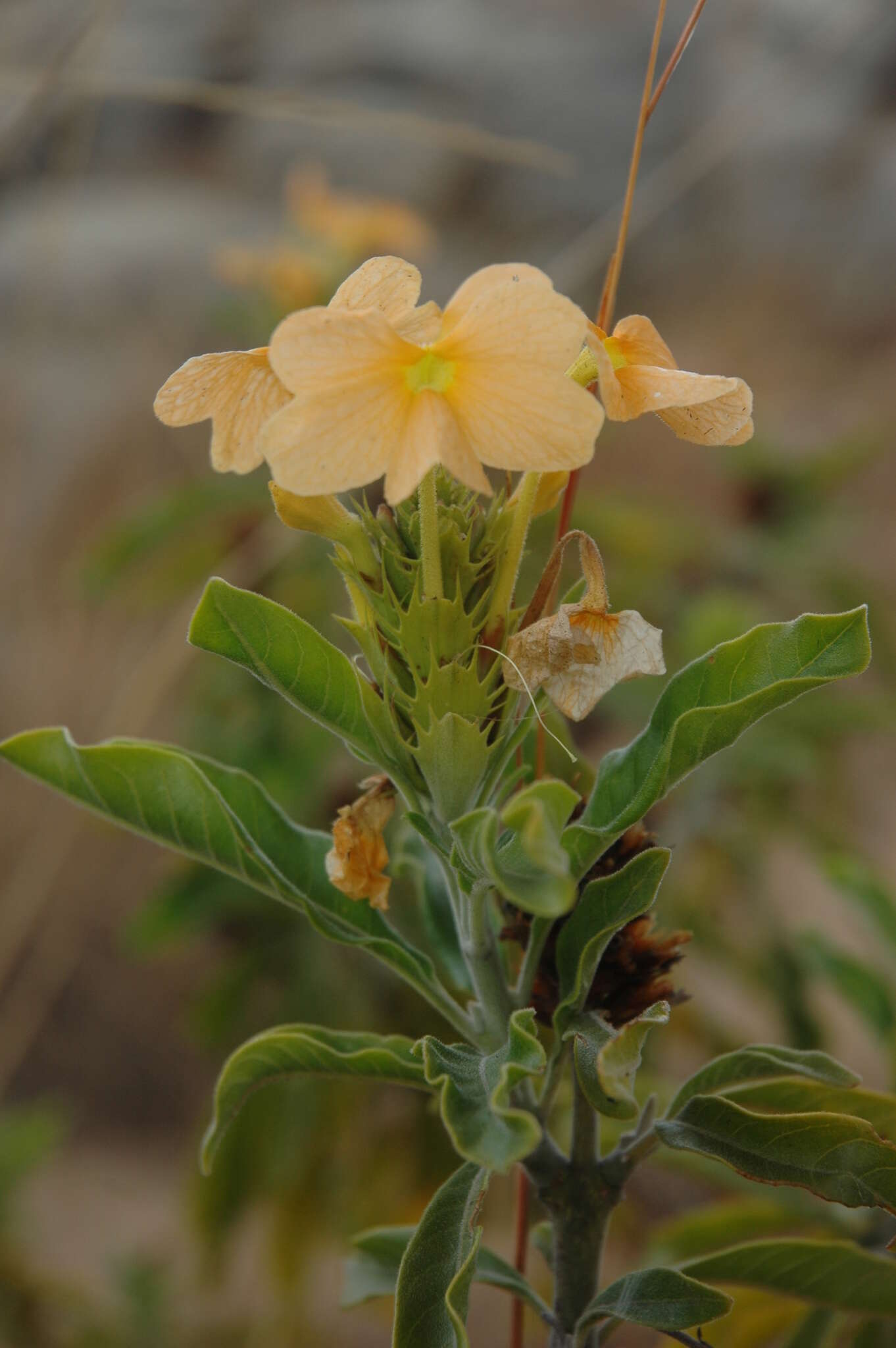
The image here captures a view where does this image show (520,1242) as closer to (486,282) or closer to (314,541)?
(486,282)

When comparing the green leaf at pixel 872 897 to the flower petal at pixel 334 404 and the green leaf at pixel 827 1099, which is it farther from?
the flower petal at pixel 334 404

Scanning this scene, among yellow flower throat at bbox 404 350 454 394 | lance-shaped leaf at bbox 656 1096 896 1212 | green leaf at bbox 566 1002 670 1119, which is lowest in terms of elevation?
lance-shaped leaf at bbox 656 1096 896 1212

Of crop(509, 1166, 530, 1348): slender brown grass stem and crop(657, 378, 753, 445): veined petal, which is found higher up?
crop(657, 378, 753, 445): veined petal

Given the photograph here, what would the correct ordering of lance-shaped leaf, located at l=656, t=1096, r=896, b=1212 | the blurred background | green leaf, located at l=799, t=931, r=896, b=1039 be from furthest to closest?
the blurred background, green leaf, located at l=799, t=931, r=896, b=1039, lance-shaped leaf, located at l=656, t=1096, r=896, b=1212

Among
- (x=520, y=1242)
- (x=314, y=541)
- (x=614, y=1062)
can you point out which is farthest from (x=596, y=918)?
(x=314, y=541)

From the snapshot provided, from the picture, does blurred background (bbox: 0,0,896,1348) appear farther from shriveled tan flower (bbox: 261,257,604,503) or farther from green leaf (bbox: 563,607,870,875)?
shriveled tan flower (bbox: 261,257,604,503)


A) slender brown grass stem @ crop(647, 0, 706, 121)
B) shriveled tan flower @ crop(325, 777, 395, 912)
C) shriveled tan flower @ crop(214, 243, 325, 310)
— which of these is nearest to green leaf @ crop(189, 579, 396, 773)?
shriveled tan flower @ crop(325, 777, 395, 912)

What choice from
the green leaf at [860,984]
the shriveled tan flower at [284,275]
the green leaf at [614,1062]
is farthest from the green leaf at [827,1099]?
the shriveled tan flower at [284,275]
